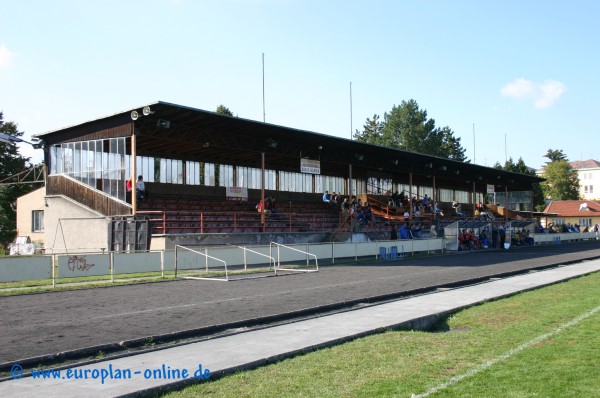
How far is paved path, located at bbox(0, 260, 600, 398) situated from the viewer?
6.82m

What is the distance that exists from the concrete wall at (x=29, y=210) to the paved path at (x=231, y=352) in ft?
111

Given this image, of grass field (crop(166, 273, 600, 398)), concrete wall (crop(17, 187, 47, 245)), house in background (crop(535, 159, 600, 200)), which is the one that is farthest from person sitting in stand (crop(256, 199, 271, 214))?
house in background (crop(535, 159, 600, 200))

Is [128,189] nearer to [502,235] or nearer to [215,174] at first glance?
[215,174]

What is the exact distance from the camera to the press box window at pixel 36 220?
41781 millimetres

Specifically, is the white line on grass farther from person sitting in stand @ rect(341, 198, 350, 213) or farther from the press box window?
the press box window

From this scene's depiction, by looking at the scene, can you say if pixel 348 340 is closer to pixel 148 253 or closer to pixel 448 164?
pixel 148 253

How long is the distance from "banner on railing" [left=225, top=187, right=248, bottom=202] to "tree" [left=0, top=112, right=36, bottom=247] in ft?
59.6

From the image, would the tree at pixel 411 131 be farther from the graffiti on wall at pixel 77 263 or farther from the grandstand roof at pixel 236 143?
the graffiti on wall at pixel 77 263

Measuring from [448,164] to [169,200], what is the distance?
2838 centimetres

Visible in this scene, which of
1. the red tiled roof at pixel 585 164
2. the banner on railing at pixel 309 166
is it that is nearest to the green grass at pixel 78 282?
the banner on railing at pixel 309 166

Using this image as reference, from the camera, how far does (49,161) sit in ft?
113

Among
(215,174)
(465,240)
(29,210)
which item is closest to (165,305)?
(215,174)

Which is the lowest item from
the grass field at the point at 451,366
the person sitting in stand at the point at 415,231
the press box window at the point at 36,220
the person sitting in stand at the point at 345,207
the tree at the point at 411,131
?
the grass field at the point at 451,366

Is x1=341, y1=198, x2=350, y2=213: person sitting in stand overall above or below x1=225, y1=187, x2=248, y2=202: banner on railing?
below
